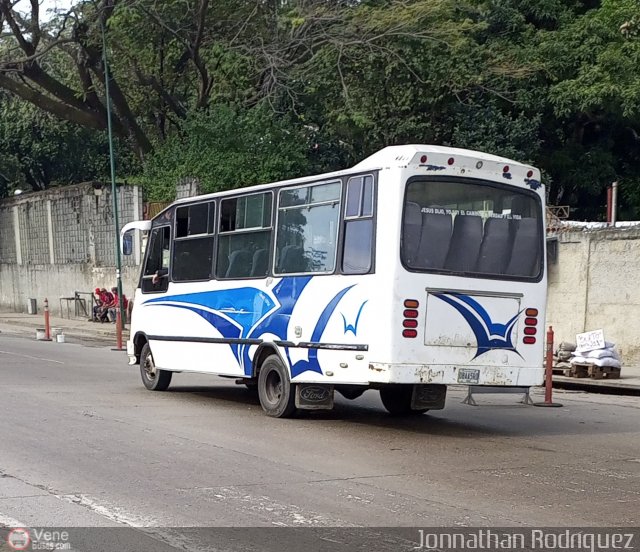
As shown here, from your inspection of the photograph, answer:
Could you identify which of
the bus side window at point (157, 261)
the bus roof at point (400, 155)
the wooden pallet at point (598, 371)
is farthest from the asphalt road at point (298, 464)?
the bus roof at point (400, 155)

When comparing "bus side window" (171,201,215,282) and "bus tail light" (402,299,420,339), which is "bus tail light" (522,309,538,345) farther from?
"bus side window" (171,201,215,282)

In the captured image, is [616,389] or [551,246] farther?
[551,246]

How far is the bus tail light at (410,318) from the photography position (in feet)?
37.1

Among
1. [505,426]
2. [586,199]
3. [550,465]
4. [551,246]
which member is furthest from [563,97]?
[550,465]

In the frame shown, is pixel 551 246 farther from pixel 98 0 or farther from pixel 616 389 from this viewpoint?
pixel 98 0

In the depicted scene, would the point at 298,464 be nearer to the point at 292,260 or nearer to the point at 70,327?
Result: the point at 292,260

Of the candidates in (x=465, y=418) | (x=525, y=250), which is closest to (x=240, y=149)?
(x=465, y=418)

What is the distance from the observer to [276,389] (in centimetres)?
1317

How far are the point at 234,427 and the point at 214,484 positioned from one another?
3400 mm

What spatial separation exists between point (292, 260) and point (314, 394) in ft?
5.59

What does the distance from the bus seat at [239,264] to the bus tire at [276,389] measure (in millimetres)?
1319

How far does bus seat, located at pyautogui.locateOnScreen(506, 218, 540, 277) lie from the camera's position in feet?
40.0

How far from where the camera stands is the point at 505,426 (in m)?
13.0

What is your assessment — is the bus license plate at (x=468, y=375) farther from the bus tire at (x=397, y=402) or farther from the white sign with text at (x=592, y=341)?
the white sign with text at (x=592, y=341)
